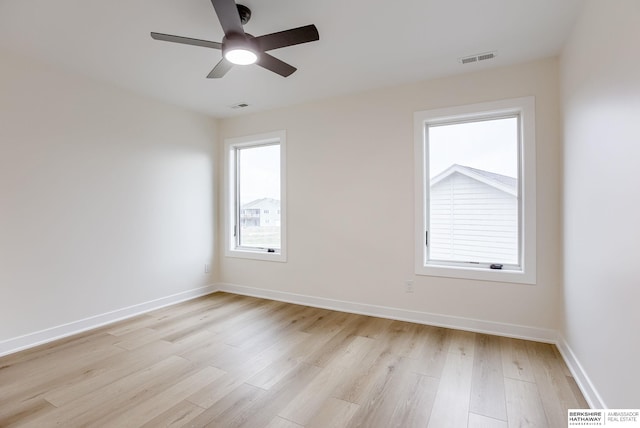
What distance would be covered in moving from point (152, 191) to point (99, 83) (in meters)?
1.31

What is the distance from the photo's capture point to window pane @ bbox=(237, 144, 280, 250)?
436 centimetres

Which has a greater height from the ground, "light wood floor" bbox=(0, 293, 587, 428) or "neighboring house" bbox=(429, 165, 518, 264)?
"neighboring house" bbox=(429, 165, 518, 264)

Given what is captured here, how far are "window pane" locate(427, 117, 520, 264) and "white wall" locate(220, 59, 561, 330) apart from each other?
246 mm

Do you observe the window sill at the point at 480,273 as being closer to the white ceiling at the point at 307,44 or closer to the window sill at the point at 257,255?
the window sill at the point at 257,255

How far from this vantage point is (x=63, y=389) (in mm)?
2084

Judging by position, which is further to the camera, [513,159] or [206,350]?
[513,159]

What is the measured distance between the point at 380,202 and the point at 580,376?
2211 millimetres

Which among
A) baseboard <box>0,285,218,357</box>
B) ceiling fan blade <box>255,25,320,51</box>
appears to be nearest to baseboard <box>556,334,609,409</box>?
ceiling fan blade <box>255,25,320,51</box>

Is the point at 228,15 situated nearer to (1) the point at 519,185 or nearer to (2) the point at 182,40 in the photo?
(2) the point at 182,40

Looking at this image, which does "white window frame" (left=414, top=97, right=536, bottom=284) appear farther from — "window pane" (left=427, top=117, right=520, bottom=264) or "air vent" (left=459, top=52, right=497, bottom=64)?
"air vent" (left=459, top=52, right=497, bottom=64)

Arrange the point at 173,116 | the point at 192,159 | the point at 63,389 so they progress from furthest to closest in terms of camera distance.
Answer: the point at 192,159 < the point at 173,116 < the point at 63,389

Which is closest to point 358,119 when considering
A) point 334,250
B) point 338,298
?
point 334,250

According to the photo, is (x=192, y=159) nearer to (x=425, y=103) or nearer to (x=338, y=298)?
(x=338, y=298)

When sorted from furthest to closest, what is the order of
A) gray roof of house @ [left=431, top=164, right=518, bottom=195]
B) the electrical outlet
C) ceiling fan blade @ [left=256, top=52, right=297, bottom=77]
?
the electrical outlet → gray roof of house @ [left=431, top=164, right=518, bottom=195] → ceiling fan blade @ [left=256, top=52, right=297, bottom=77]
